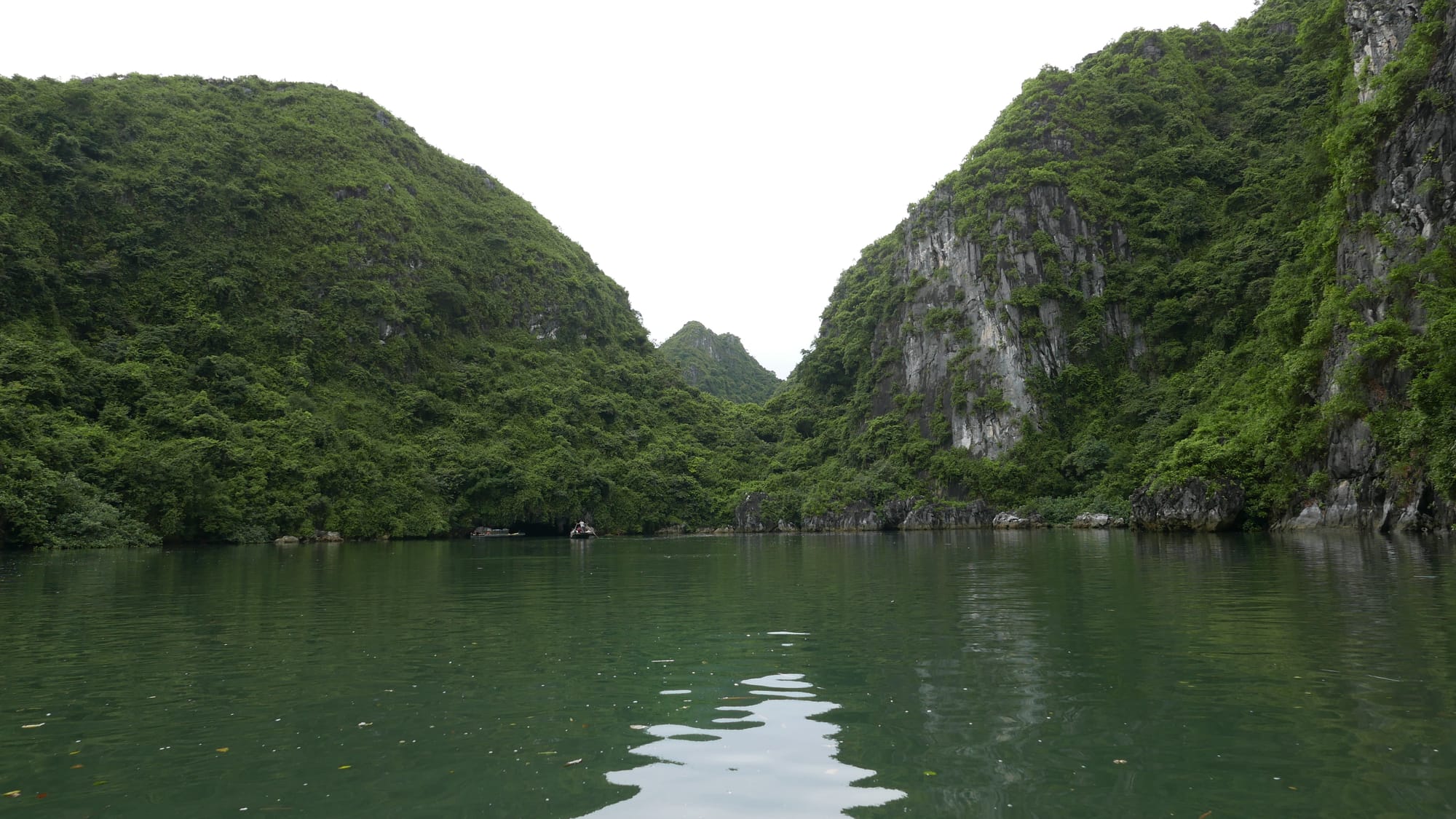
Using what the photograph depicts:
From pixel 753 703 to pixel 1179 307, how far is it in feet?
300

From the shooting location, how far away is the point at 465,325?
119438 millimetres

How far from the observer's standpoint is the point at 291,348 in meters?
93.4

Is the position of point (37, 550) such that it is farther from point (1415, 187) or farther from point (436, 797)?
point (1415, 187)

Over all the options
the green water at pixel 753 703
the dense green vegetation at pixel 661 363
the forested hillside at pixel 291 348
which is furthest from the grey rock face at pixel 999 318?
the green water at pixel 753 703

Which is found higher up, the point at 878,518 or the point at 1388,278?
the point at 1388,278

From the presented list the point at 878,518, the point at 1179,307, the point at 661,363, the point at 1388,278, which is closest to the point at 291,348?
the point at 661,363

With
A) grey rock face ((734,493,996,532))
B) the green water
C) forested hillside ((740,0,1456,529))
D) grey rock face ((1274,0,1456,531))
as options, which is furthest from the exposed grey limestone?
the green water

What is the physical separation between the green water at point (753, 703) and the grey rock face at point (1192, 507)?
107 feet

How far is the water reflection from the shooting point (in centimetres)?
598

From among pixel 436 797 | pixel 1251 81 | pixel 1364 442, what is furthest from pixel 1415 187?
pixel 1251 81

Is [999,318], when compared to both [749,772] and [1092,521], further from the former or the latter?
[749,772]

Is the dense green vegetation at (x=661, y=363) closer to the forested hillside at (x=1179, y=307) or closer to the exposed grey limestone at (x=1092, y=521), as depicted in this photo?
the forested hillside at (x=1179, y=307)

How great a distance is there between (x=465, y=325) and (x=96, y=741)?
116776mm

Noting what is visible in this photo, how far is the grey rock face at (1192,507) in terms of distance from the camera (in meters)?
49.4
